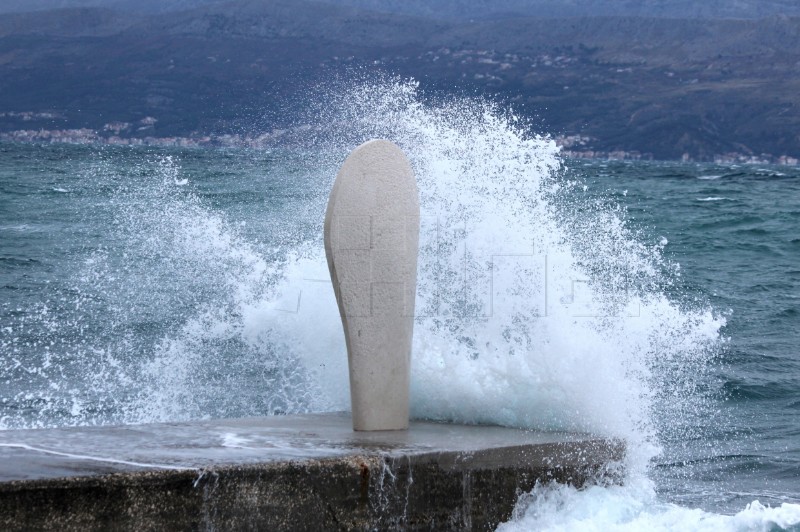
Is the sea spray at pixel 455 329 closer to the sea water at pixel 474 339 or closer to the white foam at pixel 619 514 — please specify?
the sea water at pixel 474 339

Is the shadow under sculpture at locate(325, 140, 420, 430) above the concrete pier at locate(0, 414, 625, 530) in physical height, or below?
above

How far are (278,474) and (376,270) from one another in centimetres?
135

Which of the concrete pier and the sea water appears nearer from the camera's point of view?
the concrete pier

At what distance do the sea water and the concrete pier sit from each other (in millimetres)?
207

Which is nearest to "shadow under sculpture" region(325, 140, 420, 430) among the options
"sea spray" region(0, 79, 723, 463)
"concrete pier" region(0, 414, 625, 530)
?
"concrete pier" region(0, 414, 625, 530)

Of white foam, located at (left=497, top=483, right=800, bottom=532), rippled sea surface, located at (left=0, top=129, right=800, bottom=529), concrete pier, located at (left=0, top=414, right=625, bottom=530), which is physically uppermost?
rippled sea surface, located at (left=0, top=129, right=800, bottom=529)

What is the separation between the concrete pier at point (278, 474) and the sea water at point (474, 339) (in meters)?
0.21

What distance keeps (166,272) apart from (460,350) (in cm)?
636

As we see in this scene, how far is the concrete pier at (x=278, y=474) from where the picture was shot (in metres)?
3.61

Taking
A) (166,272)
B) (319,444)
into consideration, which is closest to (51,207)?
(166,272)

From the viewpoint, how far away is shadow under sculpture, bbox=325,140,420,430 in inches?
196

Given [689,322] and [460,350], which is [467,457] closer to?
[460,350]

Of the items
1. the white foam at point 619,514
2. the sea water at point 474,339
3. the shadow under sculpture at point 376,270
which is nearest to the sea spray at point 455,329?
the sea water at point 474,339

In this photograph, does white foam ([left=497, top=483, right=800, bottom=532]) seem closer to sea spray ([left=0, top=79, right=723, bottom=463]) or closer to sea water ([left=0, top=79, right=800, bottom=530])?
sea water ([left=0, top=79, right=800, bottom=530])
